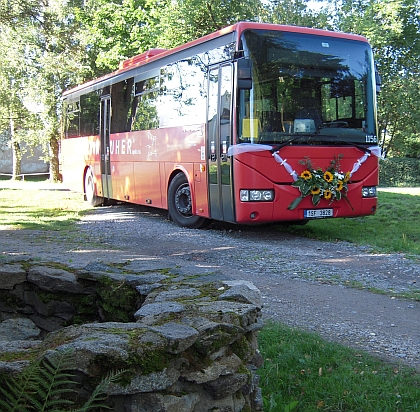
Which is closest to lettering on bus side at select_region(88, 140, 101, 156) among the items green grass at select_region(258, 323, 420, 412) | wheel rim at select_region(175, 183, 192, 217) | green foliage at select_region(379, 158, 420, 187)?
wheel rim at select_region(175, 183, 192, 217)

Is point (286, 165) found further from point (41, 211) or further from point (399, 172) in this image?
point (399, 172)

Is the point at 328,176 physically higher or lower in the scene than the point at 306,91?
lower

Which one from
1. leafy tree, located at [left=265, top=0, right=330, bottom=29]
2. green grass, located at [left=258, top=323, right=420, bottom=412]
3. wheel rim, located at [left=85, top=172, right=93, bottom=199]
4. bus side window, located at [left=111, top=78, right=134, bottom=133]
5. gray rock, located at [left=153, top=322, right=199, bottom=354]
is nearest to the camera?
gray rock, located at [left=153, top=322, right=199, bottom=354]

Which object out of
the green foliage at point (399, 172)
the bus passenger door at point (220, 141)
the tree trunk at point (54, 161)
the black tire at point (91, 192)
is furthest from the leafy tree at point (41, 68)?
the bus passenger door at point (220, 141)

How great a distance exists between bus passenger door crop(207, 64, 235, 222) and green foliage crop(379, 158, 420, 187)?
842 inches

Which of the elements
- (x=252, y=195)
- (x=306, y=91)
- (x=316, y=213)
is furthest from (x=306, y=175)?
(x=306, y=91)

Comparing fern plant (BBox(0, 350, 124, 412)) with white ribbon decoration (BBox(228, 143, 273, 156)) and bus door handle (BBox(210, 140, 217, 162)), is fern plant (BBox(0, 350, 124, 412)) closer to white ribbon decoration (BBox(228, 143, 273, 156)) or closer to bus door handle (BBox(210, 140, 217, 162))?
white ribbon decoration (BBox(228, 143, 273, 156))

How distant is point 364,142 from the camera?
11.1 metres

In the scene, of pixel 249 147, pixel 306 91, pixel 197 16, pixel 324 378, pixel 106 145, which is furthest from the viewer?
pixel 197 16

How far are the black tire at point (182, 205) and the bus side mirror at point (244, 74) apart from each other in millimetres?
3019

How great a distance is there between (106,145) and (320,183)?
7.39 m

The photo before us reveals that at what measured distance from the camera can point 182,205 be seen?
42.0ft

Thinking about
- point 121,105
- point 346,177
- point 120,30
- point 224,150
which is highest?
point 120,30

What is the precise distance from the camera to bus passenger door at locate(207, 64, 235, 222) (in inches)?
419
